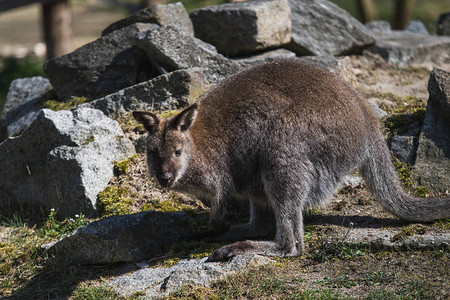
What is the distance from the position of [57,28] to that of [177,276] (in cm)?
925

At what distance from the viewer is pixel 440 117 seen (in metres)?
5.98

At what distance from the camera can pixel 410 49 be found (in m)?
9.03

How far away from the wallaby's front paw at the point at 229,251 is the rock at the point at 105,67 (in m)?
3.54

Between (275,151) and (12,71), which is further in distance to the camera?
(12,71)

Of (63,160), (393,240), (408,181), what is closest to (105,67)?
(63,160)

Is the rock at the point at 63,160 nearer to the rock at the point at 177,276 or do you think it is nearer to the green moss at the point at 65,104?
A: the green moss at the point at 65,104

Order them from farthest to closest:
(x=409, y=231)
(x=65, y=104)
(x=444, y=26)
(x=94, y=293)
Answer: (x=444, y=26) → (x=65, y=104) → (x=409, y=231) → (x=94, y=293)

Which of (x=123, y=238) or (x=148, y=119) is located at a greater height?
(x=148, y=119)

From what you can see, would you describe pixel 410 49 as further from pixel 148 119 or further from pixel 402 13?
pixel 402 13

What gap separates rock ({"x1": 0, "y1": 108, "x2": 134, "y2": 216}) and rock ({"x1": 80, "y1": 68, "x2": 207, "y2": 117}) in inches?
14.0

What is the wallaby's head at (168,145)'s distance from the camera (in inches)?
199

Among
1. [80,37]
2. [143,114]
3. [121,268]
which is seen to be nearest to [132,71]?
[143,114]

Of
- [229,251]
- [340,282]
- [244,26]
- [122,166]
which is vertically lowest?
[122,166]

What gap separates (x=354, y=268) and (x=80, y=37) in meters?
16.9
